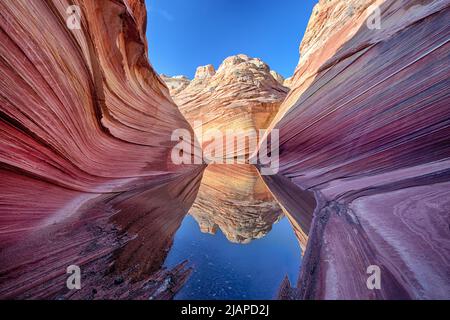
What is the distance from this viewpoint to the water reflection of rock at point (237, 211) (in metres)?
3.12

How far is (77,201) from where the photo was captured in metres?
2.95

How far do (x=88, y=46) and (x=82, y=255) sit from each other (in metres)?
3.71

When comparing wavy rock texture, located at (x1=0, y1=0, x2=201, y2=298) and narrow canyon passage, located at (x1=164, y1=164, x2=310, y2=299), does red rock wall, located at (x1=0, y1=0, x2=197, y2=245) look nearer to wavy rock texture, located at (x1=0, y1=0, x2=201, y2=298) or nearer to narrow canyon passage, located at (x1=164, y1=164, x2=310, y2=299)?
wavy rock texture, located at (x1=0, y1=0, x2=201, y2=298)

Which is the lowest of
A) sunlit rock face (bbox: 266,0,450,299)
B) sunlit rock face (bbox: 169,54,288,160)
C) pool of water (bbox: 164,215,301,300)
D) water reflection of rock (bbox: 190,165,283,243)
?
pool of water (bbox: 164,215,301,300)

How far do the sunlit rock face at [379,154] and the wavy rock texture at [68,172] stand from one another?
1.30m

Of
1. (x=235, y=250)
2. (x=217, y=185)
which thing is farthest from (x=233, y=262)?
(x=217, y=185)

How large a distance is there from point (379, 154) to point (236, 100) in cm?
1228

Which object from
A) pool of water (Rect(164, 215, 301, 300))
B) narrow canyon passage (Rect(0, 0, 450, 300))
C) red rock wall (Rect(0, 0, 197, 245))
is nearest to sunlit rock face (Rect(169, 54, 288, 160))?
narrow canyon passage (Rect(0, 0, 450, 300))

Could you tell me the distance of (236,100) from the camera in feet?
49.6

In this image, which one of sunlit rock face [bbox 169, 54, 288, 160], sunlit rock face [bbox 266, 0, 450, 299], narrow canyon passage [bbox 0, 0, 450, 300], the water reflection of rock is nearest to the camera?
sunlit rock face [bbox 266, 0, 450, 299]

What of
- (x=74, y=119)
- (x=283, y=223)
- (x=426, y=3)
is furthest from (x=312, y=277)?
(x=426, y=3)

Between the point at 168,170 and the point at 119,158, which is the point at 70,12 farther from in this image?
the point at 168,170

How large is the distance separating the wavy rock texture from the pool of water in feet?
0.56

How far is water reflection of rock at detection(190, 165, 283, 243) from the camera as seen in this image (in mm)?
3125
